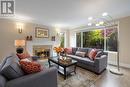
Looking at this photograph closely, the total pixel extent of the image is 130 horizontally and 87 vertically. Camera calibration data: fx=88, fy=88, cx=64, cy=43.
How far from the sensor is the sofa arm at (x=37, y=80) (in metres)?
1.32

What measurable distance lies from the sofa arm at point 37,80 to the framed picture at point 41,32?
4.06m

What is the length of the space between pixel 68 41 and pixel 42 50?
252cm

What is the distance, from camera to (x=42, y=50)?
571 centimetres

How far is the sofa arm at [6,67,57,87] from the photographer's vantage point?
1.32 m

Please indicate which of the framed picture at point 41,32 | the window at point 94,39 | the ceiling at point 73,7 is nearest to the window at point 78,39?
the window at point 94,39

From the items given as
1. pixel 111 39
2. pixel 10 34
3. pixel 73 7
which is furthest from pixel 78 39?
pixel 10 34

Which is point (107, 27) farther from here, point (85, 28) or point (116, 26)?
point (85, 28)

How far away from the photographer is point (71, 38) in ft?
23.4

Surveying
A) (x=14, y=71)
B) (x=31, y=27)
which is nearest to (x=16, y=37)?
(x=31, y=27)

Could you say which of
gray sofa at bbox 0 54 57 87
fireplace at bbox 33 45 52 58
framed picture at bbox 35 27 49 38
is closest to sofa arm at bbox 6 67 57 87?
gray sofa at bbox 0 54 57 87

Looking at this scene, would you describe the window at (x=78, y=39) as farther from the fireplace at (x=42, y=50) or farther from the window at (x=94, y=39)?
the fireplace at (x=42, y=50)

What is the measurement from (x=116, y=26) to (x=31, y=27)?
4601 millimetres

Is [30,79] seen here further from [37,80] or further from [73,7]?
[73,7]

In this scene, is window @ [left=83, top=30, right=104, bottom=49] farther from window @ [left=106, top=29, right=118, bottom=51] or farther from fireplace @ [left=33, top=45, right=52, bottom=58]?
fireplace @ [left=33, top=45, right=52, bottom=58]
